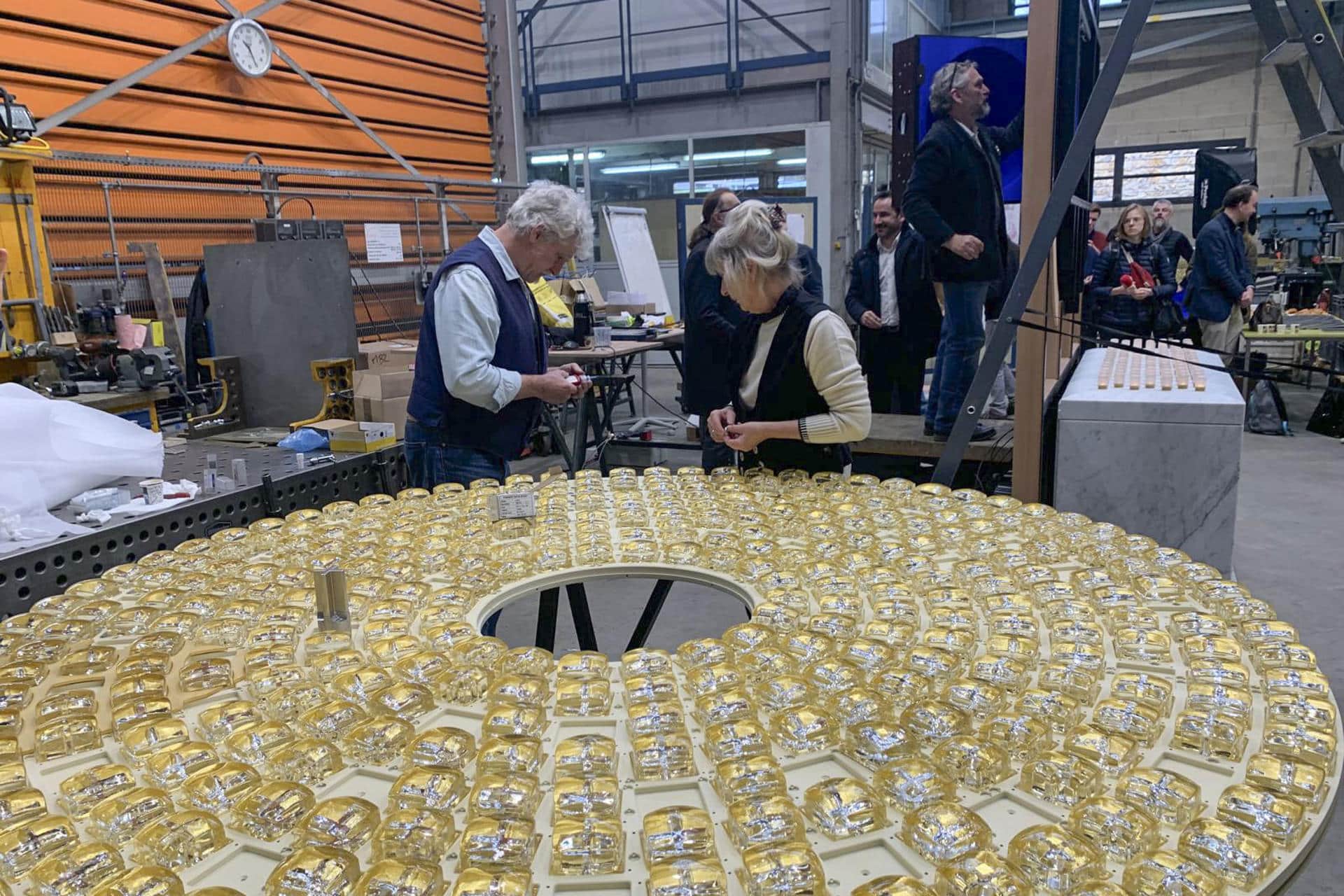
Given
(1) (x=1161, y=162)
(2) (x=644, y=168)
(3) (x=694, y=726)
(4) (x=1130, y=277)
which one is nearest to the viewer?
(3) (x=694, y=726)

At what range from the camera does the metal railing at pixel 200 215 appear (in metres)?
5.16

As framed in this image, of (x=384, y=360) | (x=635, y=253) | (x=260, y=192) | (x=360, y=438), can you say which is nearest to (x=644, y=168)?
(x=635, y=253)

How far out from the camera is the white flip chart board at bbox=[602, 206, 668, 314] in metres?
7.88

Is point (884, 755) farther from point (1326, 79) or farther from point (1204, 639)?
point (1326, 79)

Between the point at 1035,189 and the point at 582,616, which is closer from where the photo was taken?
the point at 582,616

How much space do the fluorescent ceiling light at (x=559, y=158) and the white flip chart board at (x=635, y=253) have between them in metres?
2.83

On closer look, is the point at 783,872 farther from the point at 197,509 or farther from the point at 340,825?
the point at 197,509

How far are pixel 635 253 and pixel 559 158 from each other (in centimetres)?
363

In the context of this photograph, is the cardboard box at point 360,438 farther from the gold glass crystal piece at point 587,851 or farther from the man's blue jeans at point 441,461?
the gold glass crystal piece at point 587,851

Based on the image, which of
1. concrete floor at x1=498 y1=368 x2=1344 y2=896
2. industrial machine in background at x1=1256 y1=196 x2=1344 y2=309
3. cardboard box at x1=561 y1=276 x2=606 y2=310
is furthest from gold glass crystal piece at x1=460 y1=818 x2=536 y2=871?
industrial machine in background at x1=1256 y1=196 x2=1344 y2=309

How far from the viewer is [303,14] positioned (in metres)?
7.00

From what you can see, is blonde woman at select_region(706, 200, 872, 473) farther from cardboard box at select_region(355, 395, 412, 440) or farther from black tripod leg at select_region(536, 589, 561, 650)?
cardboard box at select_region(355, 395, 412, 440)

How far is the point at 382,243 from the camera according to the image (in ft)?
24.1

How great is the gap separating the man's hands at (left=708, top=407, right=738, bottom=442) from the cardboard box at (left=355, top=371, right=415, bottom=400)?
4.03 ft
